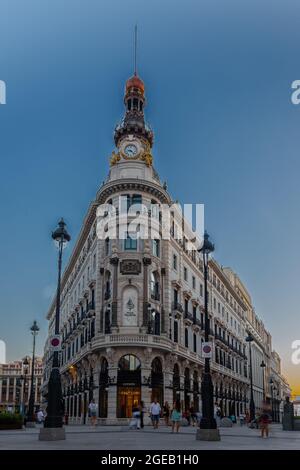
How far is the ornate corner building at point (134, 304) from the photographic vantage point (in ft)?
128

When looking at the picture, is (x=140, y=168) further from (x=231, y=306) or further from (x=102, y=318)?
(x=231, y=306)

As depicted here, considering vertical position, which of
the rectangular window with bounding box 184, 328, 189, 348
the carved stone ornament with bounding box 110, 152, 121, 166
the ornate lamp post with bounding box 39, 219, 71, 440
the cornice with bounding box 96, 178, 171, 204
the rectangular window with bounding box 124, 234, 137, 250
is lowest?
the ornate lamp post with bounding box 39, 219, 71, 440

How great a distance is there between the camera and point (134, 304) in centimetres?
4009

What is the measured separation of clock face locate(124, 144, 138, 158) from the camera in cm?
4522

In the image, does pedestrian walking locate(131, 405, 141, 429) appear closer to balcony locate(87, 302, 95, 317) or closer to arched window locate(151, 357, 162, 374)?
arched window locate(151, 357, 162, 374)

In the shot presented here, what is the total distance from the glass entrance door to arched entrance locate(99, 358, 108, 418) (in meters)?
1.45

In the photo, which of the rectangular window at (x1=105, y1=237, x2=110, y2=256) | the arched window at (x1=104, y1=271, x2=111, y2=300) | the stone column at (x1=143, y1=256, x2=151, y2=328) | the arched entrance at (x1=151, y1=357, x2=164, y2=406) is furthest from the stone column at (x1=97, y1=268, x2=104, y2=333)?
the arched entrance at (x1=151, y1=357, x2=164, y2=406)

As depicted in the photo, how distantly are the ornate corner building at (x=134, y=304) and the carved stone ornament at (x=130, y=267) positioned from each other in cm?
8

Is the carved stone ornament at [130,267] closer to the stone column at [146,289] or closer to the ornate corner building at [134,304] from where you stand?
the ornate corner building at [134,304]

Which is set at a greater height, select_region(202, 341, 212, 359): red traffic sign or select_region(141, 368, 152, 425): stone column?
select_region(202, 341, 212, 359): red traffic sign

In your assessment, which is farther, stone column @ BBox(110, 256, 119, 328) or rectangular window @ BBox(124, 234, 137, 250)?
rectangular window @ BBox(124, 234, 137, 250)

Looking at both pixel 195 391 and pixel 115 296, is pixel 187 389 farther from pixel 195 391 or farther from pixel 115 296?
pixel 115 296

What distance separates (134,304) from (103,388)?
672 centimetres

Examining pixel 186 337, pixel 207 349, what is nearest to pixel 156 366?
pixel 186 337
